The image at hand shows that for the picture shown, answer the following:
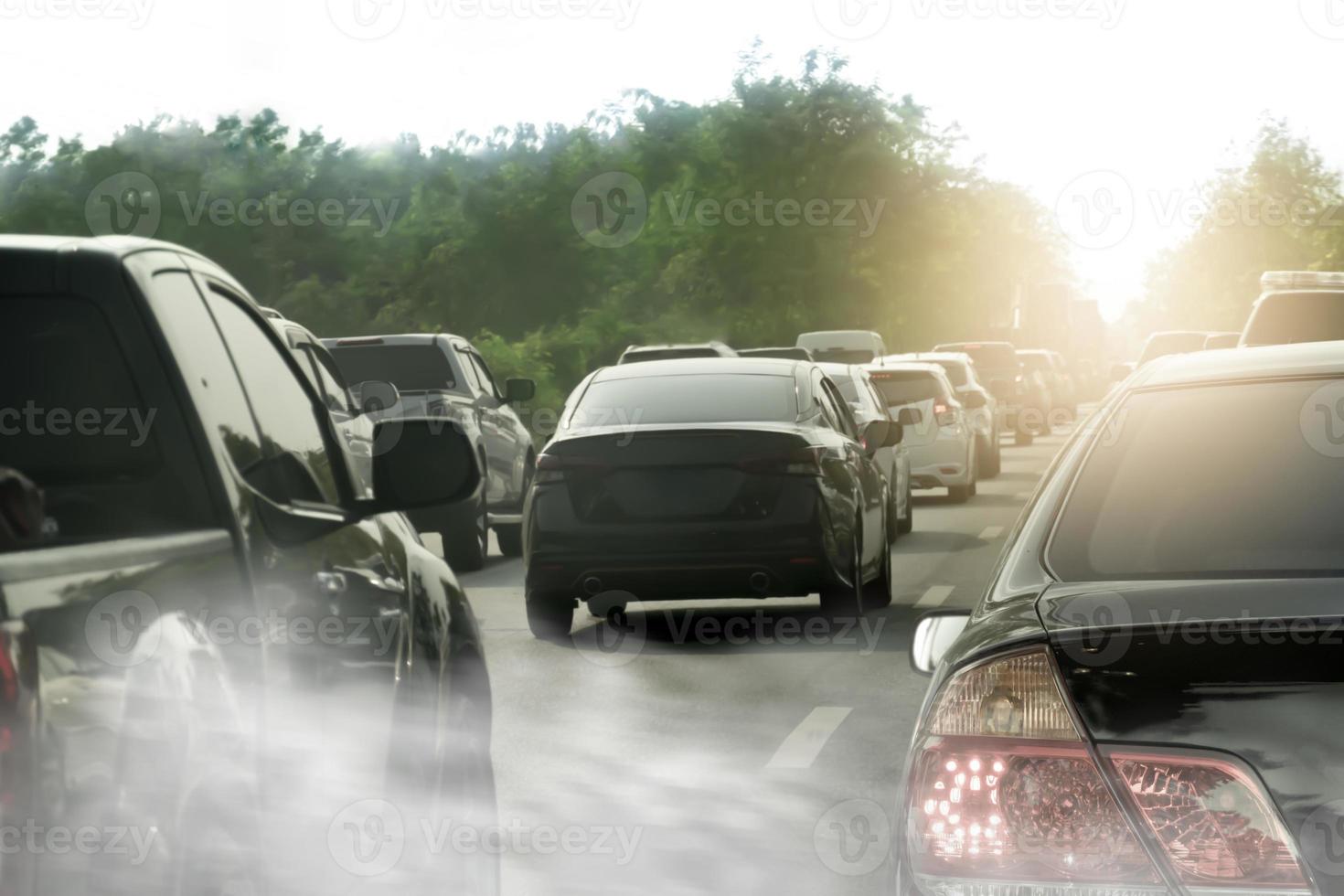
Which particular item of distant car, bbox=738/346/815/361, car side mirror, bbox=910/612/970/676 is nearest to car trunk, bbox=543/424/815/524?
car side mirror, bbox=910/612/970/676

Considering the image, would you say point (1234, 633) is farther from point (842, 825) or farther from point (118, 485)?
point (842, 825)

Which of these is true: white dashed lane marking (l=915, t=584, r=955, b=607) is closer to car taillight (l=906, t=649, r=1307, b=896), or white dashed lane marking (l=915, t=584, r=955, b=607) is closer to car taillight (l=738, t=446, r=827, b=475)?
car taillight (l=738, t=446, r=827, b=475)

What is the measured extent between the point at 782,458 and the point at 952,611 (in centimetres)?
743

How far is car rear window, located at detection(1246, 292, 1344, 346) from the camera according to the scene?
749 inches

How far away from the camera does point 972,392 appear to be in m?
28.8

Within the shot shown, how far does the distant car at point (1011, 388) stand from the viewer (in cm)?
4259

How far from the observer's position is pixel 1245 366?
166 inches

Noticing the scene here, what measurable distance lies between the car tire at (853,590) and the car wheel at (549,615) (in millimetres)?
1427

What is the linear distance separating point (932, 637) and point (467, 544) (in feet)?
41.2

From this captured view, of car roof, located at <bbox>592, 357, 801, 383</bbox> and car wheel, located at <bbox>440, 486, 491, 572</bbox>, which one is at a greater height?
car roof, located at <bbox>592, 357, 801, 383</bbox>

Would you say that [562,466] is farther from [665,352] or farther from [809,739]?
[665,352]

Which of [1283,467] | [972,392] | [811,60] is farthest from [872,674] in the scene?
[811,60]

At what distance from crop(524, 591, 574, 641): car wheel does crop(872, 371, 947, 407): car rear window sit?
1286cm

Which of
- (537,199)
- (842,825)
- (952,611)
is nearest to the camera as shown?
(952,611)
